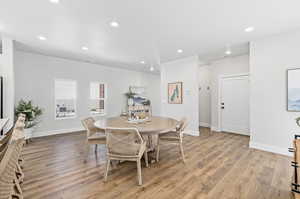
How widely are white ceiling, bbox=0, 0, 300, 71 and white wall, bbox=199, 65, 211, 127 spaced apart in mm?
2044

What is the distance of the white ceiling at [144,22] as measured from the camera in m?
2.18

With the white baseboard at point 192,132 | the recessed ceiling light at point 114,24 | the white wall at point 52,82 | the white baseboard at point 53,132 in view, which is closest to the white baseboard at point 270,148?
the white baseboard at point 192,132

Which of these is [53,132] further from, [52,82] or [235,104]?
[235,104]

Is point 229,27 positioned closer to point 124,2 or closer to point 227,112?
point 124,2

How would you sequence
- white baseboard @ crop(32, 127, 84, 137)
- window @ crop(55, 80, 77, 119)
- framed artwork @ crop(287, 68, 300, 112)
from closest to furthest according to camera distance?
framed artwork @ crop(287, 68, 300, 112) < white baseboard @ crop(32, 127, 84, 137) < window @ crop(55, 80, 77, 119)

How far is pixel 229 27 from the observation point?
2.85m

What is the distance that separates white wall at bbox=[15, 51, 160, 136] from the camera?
4.43m

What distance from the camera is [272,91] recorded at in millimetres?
3295

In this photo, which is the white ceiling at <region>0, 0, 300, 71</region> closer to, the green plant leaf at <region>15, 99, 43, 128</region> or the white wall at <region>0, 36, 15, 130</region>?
the white wall at <region>0, 36, 15, 130</region>

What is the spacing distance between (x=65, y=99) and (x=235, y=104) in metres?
6.11

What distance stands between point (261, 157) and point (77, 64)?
625cm

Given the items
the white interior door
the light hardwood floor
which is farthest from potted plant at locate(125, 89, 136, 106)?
the white interior door

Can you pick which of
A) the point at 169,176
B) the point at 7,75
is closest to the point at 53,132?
A: the point at 7,75

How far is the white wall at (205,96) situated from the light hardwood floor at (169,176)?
269cm
